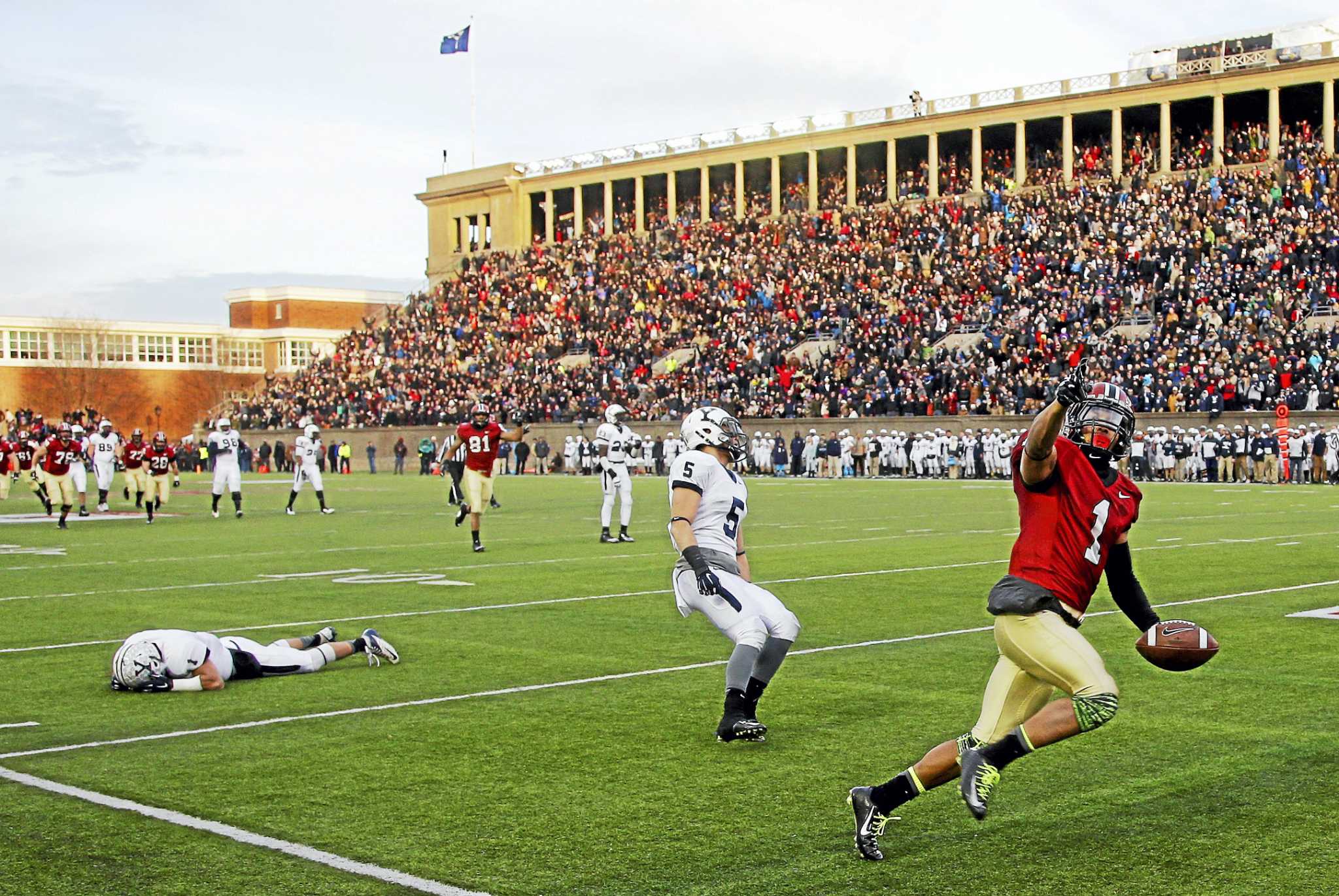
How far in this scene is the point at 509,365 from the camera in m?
59.6

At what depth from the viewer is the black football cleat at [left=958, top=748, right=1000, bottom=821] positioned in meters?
5.15

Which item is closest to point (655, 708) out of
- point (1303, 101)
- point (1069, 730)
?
point (1069, 730)

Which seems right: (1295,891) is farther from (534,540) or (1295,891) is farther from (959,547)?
(534,540)

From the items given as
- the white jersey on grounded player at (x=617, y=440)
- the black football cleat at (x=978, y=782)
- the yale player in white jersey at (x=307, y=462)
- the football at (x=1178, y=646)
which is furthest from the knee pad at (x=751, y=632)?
the yale player in white jersey at (x=307, y=462)

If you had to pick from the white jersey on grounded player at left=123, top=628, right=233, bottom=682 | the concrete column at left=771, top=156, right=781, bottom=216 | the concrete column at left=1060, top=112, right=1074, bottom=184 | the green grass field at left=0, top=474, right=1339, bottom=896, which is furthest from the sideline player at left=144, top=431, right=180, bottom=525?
the concrete column at left=771, top=156, right=781, bottom=216

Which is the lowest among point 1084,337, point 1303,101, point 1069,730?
point 1069,730

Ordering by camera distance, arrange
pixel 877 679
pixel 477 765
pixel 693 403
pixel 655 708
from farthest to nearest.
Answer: pixel 693 403 < pixel 877 679 < pixel 655 708 < pixel 477 765

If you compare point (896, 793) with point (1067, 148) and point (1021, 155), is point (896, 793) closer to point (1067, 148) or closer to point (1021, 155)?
point (1067, 148)

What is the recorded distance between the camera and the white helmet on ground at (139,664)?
8766mm

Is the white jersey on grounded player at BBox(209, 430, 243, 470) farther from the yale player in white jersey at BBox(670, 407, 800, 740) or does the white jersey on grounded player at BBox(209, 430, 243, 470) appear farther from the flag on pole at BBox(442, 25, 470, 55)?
the flag on pole at BBox(442, 25, 470, 55)

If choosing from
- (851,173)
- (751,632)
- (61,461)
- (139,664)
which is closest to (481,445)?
(61,461)

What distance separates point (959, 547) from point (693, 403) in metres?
32.9

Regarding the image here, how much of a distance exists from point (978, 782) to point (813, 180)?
2386 inches

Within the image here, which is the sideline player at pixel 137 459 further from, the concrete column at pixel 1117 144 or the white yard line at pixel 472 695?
the concrete column at pixel 1117 144
